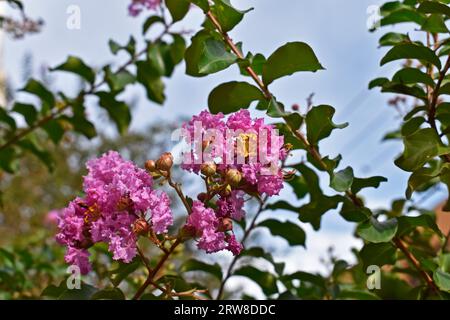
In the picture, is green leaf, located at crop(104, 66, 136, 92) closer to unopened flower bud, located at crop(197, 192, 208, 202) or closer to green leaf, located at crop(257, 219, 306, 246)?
green leaf, located at crop(257, 219, 306, 246)

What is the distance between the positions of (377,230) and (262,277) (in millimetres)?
418

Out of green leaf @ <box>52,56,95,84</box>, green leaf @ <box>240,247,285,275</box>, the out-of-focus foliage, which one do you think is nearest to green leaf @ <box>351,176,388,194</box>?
the out-of-focus foliage

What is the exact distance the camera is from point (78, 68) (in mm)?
1613

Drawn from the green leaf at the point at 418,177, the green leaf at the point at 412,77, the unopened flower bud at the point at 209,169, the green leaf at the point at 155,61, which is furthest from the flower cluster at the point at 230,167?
the green leaf at the point at 155,61

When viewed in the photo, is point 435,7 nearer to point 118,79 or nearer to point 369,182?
point 369,182

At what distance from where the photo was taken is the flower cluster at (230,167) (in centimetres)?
83

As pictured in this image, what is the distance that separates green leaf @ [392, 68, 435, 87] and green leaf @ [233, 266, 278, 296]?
49cm

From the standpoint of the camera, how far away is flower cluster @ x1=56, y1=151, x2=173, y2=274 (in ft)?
2.74

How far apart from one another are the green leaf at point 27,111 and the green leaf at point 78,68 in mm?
135

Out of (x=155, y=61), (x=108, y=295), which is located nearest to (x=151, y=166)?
(x=108, y=295)

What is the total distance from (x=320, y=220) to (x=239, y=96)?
0.30m
